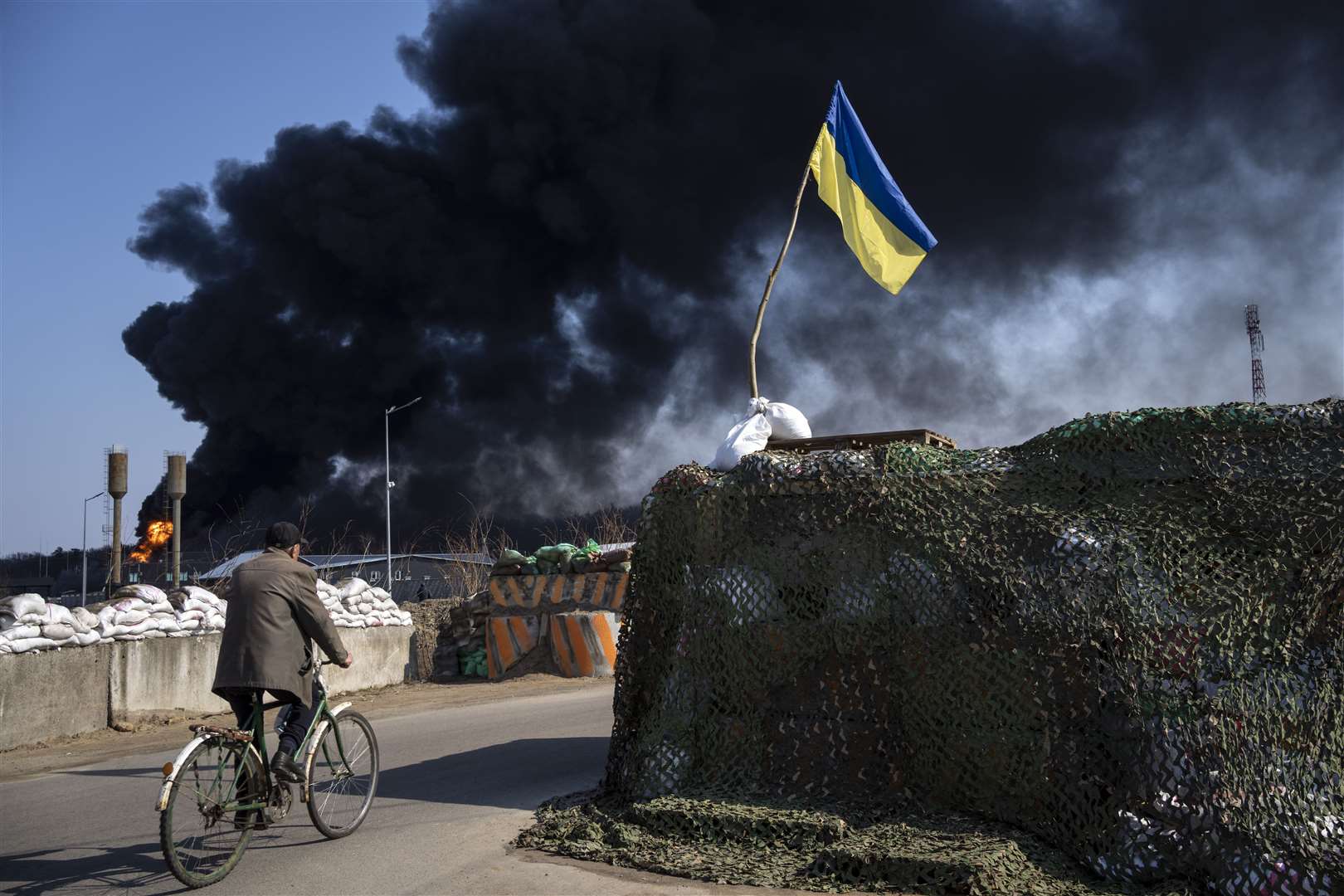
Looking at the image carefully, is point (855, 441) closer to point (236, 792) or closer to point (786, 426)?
point (786, 426)

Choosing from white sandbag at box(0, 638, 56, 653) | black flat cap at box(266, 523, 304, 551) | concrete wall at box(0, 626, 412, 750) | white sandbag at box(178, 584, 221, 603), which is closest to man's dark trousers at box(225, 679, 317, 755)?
black flat cap at box(266, 523, 304, 551)

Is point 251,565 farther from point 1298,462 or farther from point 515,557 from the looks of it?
point 515,557

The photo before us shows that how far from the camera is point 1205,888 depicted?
15.2ft

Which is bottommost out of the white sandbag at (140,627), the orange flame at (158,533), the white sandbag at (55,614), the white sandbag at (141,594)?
the white sandbag at (140,627)

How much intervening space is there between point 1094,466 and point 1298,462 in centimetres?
90

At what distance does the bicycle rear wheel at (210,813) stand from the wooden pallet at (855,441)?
3761 mm

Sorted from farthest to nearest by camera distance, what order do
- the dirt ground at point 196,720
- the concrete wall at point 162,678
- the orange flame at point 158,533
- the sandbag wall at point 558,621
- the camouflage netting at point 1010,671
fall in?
the orange flame at point 158,533
the sandbag wall at point 558,621
the concrete wall at point 162,678
the dirt ground at point 196,720
the camouflage netting at point 1010,671

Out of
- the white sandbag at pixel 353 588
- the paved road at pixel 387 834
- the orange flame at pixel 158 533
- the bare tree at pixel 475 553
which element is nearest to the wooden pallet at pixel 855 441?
the paved road at pixel 387 834

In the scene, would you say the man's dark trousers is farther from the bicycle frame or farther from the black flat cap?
the black flat cap

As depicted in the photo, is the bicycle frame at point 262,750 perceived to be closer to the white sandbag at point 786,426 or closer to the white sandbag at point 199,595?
the white sandbag at point 786,426

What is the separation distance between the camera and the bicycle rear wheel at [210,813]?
5180 millimetres

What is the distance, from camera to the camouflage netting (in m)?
4.85

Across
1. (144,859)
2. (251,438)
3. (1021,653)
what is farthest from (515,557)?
(251,438)

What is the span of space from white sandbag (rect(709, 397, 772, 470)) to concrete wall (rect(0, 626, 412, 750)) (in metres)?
8.30
